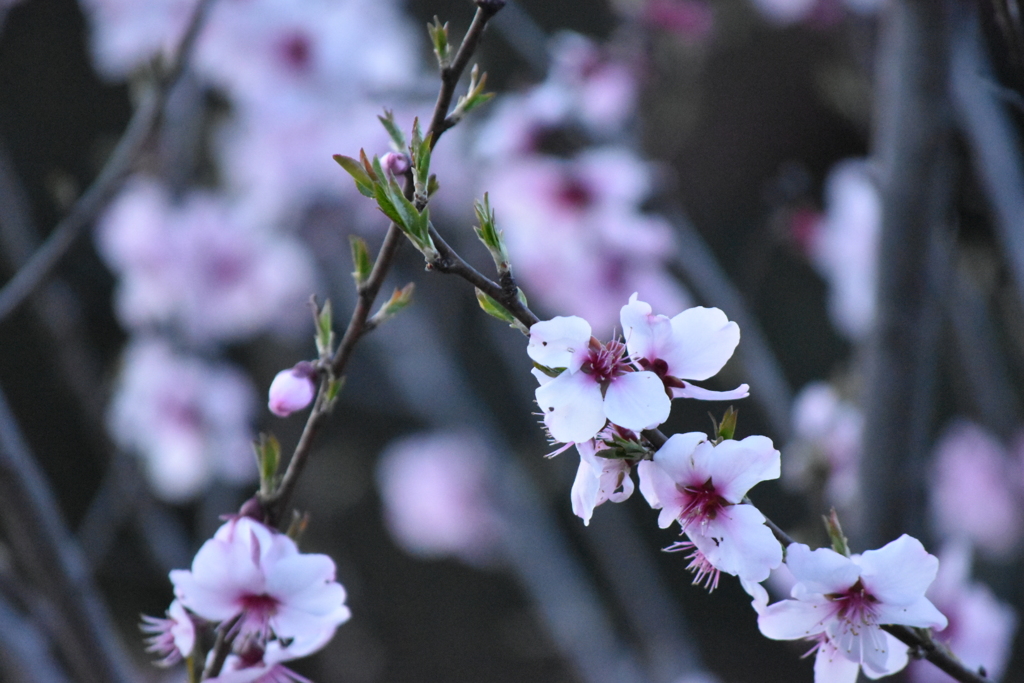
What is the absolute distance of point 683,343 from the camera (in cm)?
41

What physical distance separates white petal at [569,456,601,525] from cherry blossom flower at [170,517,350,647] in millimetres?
134

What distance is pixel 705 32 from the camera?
4.16 ft

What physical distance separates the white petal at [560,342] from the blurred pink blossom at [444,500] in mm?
1549

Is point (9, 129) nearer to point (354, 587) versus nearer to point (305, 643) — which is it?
point (354, 587)

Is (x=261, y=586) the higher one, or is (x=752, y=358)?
(x=261, y=586)

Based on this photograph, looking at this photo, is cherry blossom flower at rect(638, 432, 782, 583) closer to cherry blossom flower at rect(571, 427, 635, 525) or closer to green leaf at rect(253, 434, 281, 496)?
cherry blossom flower at rect(571, 427, 635, 525)

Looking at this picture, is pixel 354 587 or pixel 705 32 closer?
pixel 705 32

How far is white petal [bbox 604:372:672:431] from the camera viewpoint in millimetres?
366

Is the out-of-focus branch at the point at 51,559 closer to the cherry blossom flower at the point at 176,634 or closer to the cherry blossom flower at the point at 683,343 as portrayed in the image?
the cherry blossom flower at the point at 176,634

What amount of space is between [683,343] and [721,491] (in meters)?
0.07

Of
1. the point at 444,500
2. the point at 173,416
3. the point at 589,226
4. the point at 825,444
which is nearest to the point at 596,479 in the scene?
the point at 825,444

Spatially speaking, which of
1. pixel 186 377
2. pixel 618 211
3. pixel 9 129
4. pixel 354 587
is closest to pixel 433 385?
pixel 186 377

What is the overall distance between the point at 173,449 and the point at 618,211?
855mm

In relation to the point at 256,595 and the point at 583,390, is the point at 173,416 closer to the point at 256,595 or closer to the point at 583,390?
the point at 256,595
